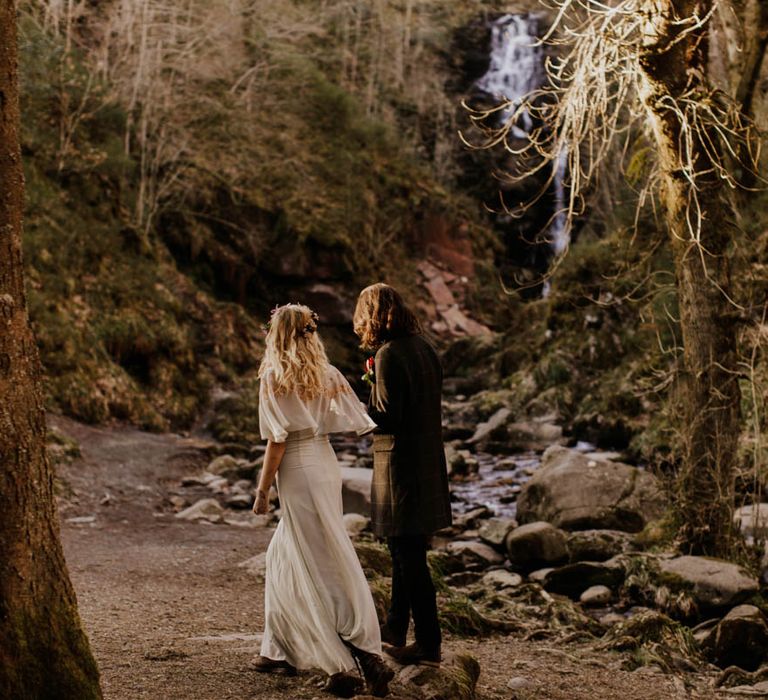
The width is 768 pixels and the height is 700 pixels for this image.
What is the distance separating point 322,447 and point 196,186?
22249 mm

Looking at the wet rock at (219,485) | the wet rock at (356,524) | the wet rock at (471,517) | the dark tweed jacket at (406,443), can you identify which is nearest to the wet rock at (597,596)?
the wet rock at (356,524)

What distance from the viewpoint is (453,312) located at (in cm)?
3080

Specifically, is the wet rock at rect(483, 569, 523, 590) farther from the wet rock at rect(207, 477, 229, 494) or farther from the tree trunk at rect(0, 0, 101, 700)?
the tree trunk at rect(0, 0, 101, 700)

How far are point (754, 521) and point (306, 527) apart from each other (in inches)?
215

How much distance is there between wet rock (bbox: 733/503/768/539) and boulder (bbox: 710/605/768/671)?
1600 millimetres

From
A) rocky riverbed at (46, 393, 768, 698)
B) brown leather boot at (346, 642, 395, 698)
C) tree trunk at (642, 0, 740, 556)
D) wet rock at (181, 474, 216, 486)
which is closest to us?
brown leather boot at (346, 642, 395, 698)

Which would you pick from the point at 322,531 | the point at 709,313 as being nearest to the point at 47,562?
the point at 322,531

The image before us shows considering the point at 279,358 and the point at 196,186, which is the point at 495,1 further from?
the point at 279,358

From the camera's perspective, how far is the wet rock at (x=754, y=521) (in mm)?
8133

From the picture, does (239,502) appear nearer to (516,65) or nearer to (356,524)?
(356,524)

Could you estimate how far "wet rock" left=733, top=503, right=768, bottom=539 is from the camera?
813cm


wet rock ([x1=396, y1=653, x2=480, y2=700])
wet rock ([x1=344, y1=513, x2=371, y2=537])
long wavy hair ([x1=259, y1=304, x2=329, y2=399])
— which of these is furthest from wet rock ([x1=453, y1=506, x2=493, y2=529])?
long wavy hair ([x1=259, y1=304, x2=329, y2=399])

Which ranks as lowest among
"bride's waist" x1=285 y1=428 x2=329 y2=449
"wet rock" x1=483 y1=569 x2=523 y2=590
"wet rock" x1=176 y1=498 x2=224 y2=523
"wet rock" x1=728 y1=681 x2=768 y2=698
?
"wet rock" x1=176 y1=498 x2=224 y2=523

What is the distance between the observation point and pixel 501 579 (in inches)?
340
